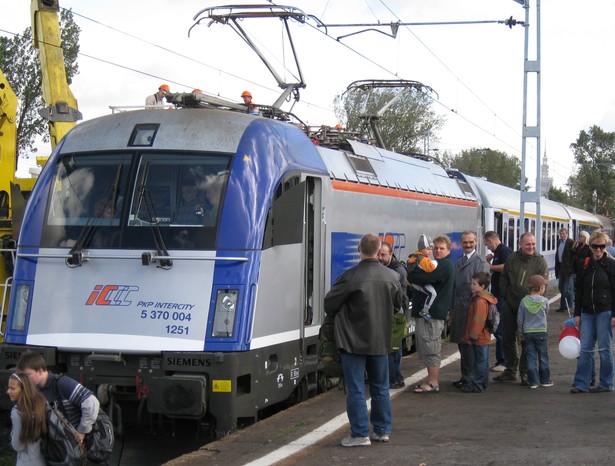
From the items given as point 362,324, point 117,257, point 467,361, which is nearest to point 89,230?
point 117,257

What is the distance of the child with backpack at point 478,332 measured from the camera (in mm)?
10133

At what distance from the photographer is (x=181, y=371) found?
7922 millimetres

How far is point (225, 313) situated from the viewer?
26.5ft

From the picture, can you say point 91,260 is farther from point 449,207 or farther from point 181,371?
point 449,207

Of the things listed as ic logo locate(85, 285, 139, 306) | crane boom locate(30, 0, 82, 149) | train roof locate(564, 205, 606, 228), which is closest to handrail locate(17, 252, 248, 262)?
ic logo locate(85, 285, 139, 306)

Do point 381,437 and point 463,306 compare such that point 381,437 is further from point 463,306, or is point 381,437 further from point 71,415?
point 463,306

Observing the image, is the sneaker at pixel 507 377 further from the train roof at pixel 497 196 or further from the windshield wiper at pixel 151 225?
the train roof at pixel 497 196

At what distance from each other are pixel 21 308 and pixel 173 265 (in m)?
1.53

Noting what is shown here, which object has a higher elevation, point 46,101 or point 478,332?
point 46,101

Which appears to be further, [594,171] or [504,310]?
[594,171]

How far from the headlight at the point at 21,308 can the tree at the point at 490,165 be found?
7777cm

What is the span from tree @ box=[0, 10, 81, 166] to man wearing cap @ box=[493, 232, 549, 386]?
3562 centimetres

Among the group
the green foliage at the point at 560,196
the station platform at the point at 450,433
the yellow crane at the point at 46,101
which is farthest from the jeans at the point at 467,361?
the green foliage at the point at 560,196

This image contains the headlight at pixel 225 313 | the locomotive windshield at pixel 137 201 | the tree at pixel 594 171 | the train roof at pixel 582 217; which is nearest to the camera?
the headlight at pixel 225 313
